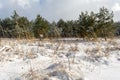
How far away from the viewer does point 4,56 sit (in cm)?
571

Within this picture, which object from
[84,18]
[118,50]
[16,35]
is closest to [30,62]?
[118,50]

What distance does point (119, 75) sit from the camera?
4.95 metres

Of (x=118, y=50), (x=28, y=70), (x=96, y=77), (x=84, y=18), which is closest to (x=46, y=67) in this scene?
(x=28, y=70)

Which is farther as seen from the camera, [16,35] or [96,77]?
[16,35]

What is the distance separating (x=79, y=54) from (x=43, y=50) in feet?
2.72

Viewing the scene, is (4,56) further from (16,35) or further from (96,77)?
(16,35)

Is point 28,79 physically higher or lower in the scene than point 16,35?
lower

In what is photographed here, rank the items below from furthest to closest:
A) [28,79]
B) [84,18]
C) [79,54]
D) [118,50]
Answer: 1. [84,18]
2. [118,50]
3. [79,54]
4. [28,79]

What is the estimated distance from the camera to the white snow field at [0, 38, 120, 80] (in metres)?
4.58

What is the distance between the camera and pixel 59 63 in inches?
196

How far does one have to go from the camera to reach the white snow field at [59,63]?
4.58 metres

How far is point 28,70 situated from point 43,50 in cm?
176

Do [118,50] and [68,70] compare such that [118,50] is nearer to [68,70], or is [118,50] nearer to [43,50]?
[43,50]

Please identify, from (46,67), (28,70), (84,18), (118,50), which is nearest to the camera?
(28,70)
